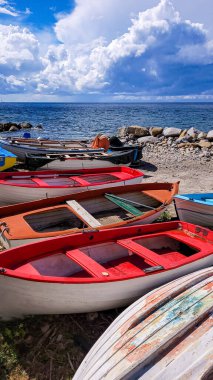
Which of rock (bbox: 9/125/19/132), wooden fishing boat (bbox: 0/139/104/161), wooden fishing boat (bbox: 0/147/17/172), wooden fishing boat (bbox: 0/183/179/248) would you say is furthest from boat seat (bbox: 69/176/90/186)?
rock (bbox: 9/125/19/132)

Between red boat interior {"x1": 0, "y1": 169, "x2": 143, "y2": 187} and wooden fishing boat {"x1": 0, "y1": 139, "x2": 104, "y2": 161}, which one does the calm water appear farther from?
red boat interior {"x1": 0, "y1": 169, "x2": 143, "y2": 187}

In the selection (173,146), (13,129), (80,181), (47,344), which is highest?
(80,181)

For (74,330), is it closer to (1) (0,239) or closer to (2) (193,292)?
(2) (193,292)

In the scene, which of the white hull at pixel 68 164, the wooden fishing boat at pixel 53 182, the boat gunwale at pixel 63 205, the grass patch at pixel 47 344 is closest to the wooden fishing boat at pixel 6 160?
the white hull at pixel 68 164

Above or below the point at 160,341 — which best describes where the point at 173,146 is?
below

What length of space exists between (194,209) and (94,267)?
3.84m

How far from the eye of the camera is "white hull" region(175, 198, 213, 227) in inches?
301

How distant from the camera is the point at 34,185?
29.0ft

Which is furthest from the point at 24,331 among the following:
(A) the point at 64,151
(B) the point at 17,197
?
(A) the point at 64,151

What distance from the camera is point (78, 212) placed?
285 inches

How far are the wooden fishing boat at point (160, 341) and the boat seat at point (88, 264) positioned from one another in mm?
728

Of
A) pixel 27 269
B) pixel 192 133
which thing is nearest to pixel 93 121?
pixel 192 133

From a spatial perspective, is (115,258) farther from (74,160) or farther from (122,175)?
(74,160)

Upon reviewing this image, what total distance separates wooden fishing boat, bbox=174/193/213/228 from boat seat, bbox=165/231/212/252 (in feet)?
5.03
